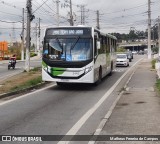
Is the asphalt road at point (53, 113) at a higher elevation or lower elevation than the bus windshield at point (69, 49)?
lower

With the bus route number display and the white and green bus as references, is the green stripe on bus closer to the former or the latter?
the white and green bus

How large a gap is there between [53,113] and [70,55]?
650cm

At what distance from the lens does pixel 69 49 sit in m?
17.2

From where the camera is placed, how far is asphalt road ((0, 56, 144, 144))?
8.71 m

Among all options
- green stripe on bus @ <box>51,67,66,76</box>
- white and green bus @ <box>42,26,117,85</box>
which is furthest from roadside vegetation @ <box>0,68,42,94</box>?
green stripe on bus @ <box>51,67,66,76</box>

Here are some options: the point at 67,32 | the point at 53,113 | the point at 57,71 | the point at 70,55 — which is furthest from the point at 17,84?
the point at 53,113

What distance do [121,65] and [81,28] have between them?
80.7ft

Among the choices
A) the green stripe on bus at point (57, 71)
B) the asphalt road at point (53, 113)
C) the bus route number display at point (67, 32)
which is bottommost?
the asphalt road at point (53, 113)

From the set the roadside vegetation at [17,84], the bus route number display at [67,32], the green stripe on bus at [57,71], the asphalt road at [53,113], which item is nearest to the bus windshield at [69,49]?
the bus route number display at [67,32]

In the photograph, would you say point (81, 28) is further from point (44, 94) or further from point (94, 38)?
point (44, 94)

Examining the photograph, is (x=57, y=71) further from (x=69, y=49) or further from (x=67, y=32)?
(x=67, y=32)

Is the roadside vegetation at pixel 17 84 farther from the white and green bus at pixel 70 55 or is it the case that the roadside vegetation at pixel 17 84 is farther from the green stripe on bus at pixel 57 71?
the green stripe on bus at pixel 57 71

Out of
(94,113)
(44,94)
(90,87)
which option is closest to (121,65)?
(90,87)

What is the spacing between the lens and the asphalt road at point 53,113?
8.71m
